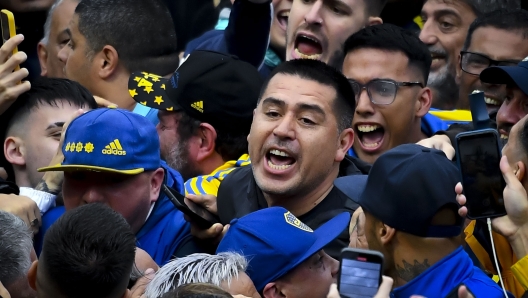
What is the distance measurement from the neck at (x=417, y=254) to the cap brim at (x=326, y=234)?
0.28 meters

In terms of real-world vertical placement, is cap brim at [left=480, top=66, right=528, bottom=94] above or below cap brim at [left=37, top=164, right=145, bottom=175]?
above

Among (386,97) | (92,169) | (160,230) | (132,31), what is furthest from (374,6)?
(92,169)

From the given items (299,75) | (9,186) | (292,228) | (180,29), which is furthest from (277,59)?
(292,228)

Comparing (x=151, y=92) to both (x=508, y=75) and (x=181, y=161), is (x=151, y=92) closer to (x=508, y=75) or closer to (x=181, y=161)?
(x=181, y=161)

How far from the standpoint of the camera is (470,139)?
4.12 meters

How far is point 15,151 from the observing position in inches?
221

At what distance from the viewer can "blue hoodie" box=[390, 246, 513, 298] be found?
12.8 feet

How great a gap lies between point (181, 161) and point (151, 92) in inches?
16.4

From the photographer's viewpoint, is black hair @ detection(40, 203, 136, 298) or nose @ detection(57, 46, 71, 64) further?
nose @ detection(57, 46, 71, 64)

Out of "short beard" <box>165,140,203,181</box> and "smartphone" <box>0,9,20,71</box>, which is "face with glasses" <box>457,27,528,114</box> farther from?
"smartphone" <box>0,9,20,71</box>

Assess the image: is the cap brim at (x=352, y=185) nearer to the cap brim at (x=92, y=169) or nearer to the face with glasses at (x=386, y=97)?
the cap brim at (x=92, y=169)

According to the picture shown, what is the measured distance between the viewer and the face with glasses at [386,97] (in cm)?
601

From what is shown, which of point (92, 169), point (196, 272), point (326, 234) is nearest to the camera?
point (196, 272)

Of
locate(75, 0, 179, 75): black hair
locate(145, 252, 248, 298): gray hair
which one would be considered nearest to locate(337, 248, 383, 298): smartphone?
locate(145, 252, 248, 298): gray hair
